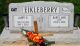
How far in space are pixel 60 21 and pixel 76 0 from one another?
179 cm

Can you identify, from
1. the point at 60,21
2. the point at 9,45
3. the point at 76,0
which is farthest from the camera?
the point at 76,0

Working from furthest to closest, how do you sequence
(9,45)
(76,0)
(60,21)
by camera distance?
(76,0), (60,21), (9,45)

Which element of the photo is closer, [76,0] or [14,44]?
[14,44]

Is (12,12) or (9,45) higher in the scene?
(12,12)

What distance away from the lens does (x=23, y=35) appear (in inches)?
176

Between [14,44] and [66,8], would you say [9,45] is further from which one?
[66,8]

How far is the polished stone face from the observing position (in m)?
4.46

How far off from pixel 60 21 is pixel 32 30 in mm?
450

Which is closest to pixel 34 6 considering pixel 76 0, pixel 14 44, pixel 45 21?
pixel 45 21

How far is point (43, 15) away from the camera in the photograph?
14.8 feet

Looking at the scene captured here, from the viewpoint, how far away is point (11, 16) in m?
4.54

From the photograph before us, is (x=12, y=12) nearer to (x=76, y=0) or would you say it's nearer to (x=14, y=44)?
(x=14, y=44)

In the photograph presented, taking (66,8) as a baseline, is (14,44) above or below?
below

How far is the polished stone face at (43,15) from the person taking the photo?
14.6ft
